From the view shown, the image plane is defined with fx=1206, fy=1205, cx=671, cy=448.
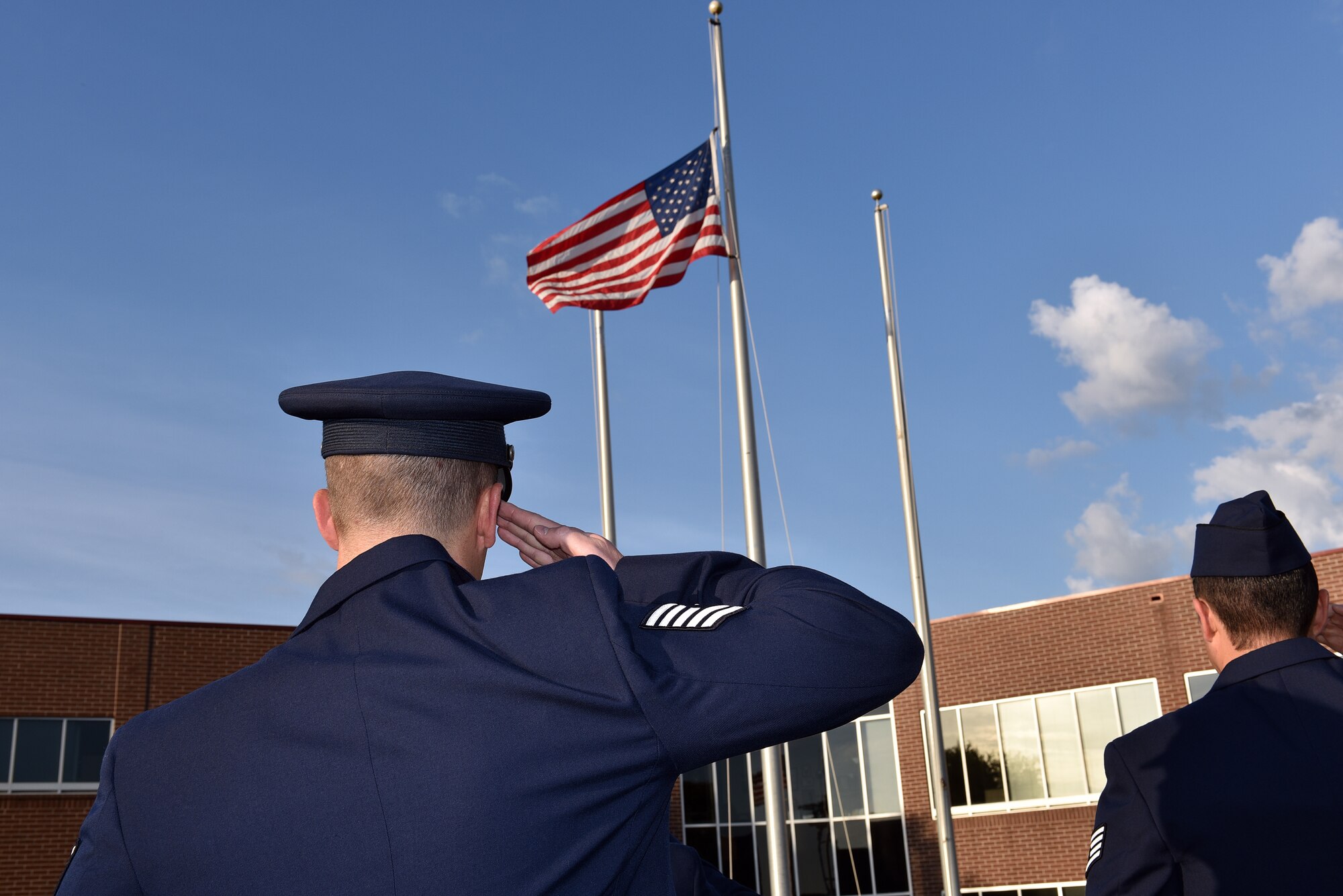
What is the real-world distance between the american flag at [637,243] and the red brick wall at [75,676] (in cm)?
1381

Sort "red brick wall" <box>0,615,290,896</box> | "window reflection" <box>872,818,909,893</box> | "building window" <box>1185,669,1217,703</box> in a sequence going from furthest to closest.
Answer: "window reflection" <box>872,818,909,893</box>, "building window" <box>1185,669,1217,703</box>, "red brick wall" <box>0,615,290,896</box>

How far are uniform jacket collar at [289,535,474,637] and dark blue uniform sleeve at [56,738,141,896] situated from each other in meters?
0.33

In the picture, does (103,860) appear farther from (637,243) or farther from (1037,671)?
(1037,671)

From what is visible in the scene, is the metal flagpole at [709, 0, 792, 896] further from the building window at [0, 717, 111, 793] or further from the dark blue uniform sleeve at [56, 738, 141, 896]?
the building window at [0, 717, 111, 793]

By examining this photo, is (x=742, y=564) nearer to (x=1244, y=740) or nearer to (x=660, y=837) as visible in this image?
(x=660, y=837)

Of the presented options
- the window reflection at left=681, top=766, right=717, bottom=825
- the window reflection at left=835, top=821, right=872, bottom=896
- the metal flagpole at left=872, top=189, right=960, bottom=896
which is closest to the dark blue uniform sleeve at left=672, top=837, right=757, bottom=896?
the metal flagpole at left=872, top=189, right=960, bottom=896

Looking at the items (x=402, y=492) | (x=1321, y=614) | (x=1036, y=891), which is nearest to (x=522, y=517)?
(x=402, y=492)

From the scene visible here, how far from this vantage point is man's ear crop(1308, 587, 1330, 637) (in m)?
3.10

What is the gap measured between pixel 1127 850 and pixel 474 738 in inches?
73.1

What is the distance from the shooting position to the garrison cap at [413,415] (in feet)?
5.86

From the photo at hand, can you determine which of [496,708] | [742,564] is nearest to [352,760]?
[496,708]

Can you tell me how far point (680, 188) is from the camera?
11.6 meters

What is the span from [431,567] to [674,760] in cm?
44

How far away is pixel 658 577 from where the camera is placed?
1775mm
